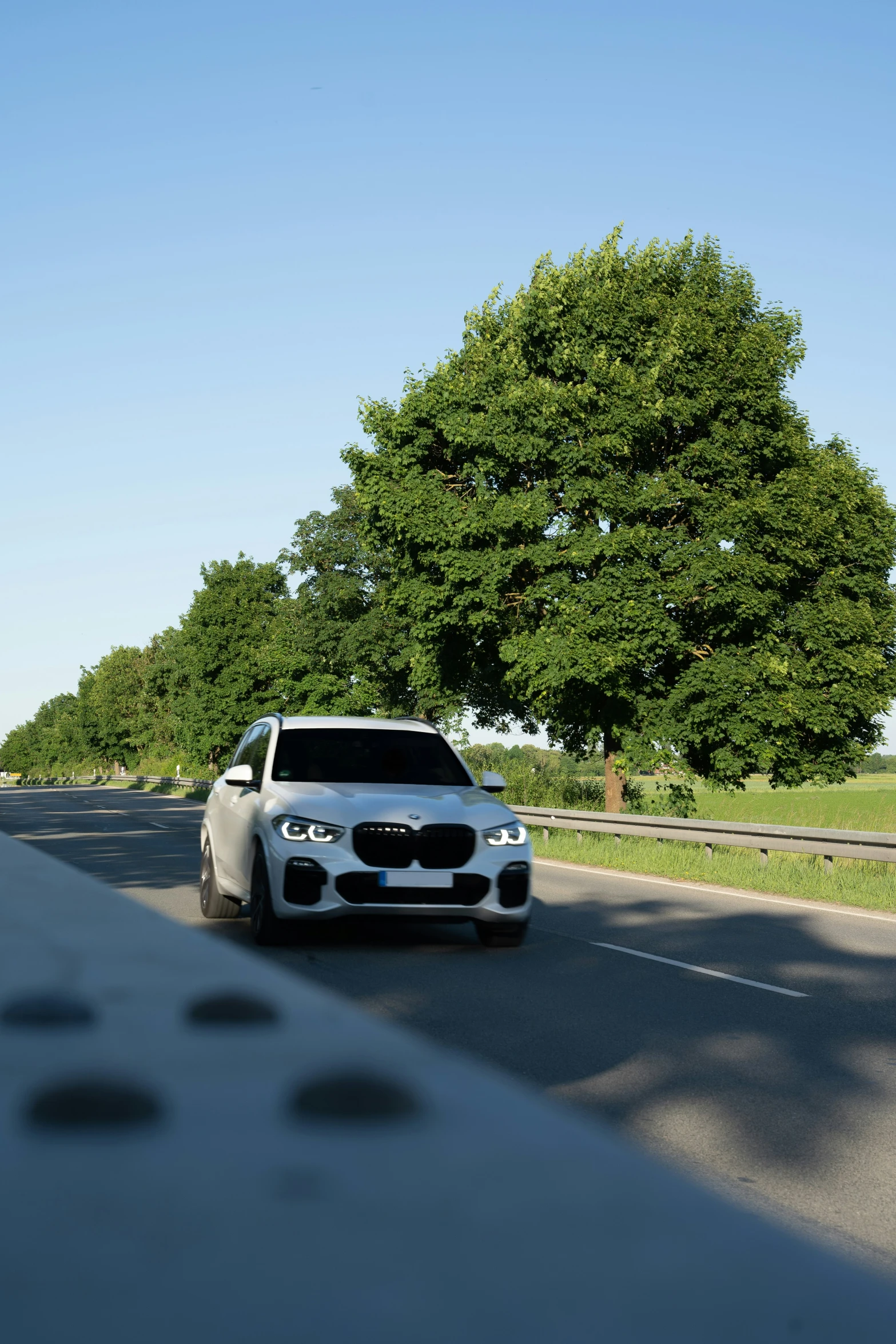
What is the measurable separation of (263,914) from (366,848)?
949 mm

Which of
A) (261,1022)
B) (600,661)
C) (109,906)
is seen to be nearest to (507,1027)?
(261,1022)

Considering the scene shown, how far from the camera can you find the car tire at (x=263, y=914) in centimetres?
959

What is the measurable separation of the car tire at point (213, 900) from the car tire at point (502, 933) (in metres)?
2.12

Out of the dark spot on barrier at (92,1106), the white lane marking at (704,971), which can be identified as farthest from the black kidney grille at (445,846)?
the dark spot on barrier at (92,1106)

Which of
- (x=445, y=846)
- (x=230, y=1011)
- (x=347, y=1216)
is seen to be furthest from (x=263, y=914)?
(x=347, y=1216)

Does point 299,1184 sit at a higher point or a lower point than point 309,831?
lower

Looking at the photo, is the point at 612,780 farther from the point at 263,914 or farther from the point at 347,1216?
the point at 347,1216

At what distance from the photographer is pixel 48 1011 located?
282 inches

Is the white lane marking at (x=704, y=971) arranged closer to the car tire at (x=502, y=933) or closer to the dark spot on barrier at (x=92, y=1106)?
the car tire at (x=502, y=933)

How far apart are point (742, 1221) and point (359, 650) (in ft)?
149

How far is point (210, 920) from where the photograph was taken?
450 inches

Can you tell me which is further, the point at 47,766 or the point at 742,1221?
the point at 47,766

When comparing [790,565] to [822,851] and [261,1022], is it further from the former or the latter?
[261,1022]

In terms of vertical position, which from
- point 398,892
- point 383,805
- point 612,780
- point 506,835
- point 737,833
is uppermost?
point 612,780
